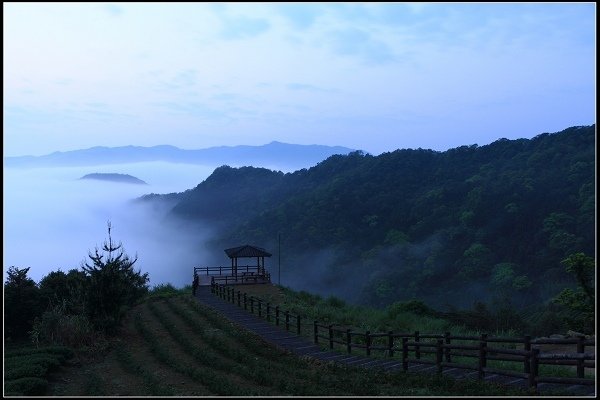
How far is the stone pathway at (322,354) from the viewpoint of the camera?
484 inches

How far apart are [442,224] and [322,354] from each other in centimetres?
7698

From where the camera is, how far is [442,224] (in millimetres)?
92438

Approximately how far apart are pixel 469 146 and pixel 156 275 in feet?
278

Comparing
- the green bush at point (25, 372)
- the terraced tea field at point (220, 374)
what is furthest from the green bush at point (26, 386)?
the green bush at point (25, 372)

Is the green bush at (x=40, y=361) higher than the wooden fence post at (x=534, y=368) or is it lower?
lower

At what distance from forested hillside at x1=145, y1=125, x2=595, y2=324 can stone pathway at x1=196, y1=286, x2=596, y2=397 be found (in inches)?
1361

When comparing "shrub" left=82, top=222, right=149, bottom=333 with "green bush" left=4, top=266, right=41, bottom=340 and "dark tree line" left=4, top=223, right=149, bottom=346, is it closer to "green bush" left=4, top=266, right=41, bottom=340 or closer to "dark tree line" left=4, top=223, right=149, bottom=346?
"dark tree line" left=4, top=223, right=149, bottom=346

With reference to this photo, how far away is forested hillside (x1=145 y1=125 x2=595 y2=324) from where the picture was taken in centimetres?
7106

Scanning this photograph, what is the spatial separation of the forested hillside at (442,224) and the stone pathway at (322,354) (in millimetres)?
34568

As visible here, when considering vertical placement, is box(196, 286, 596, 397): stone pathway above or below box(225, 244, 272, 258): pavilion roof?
below

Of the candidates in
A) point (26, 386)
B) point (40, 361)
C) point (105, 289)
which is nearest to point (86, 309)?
point (105, 289)

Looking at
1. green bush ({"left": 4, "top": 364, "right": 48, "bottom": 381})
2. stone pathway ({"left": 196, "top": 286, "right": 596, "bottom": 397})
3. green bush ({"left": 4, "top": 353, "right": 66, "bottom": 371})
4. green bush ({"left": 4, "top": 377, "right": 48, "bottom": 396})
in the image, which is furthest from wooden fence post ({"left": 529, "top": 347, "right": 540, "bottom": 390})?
green bush ({"left": 4, "top": 353, "right": 66, "bottom": 371})

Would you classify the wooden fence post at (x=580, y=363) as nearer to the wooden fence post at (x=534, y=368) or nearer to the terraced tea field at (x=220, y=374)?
the wooden fence post at (x=534, y=368)

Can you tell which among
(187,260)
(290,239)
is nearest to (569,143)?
(290,239)
